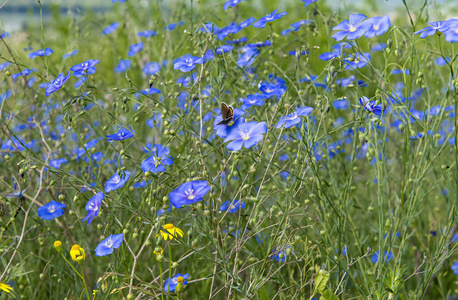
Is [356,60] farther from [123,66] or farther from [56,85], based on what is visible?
[123,66]

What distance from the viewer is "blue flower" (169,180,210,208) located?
135cm

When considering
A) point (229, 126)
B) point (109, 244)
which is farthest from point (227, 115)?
point (109, 244)

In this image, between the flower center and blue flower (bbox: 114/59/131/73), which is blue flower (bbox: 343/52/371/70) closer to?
the flower center

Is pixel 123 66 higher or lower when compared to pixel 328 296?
higher

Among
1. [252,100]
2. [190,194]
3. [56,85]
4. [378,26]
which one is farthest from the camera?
[252,100]

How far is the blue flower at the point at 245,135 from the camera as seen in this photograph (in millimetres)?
1310

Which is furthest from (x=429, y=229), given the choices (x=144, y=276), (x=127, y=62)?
(x=127, y=62)

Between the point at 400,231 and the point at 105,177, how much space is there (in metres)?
1.38

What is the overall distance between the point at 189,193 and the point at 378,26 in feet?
2.51

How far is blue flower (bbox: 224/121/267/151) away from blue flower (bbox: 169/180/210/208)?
0.14m

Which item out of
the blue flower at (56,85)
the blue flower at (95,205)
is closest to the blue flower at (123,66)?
the blue flower at (56,85)

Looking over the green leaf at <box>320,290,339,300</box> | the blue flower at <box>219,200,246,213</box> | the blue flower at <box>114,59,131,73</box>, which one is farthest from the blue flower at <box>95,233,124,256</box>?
the blue flower at <box>114,59,131,73</box>

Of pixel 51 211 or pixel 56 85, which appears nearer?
pixel 56 85

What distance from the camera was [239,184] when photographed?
200cm
